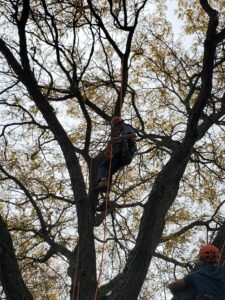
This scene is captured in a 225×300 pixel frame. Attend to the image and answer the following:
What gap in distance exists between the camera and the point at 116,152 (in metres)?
6.16

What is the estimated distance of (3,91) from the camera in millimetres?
7121

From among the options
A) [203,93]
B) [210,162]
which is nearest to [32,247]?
[210,162]

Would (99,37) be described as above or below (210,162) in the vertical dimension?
above

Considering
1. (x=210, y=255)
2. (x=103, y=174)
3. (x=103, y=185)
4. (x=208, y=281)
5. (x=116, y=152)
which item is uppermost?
(x=116, y=152)

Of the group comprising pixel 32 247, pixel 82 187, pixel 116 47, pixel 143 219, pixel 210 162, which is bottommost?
pixel 143 219

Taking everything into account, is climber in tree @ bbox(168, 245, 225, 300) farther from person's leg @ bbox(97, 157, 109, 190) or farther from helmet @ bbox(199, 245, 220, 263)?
person's leg @ bbox(97, 157, 109, 190)

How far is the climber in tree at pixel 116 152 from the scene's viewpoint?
5980mm

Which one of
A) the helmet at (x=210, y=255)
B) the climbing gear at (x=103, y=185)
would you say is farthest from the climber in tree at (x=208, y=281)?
the climbing gear at (x=103, y=185)

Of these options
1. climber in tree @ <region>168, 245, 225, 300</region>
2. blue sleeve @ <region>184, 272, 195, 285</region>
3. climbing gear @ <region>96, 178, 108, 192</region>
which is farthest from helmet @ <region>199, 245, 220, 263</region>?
climbing gear @ <region>96, 178, 108, 192</region>

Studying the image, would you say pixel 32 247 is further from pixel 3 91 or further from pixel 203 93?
pixel 203 93

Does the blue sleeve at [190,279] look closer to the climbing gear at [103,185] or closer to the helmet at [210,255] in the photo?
the helmet at [210,255]

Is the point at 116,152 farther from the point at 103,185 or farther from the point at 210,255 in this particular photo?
the point at 210,255

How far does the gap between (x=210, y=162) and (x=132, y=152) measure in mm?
2090

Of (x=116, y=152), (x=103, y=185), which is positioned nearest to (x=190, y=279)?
(x=103, y=185)
